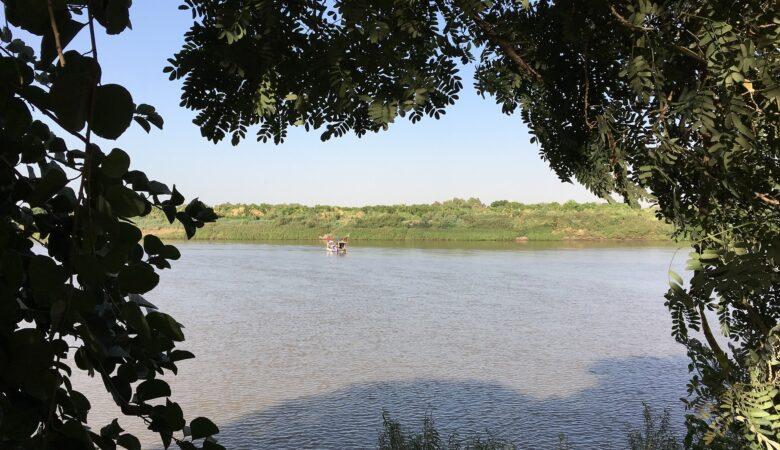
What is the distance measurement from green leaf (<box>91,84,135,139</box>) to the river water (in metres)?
6.23

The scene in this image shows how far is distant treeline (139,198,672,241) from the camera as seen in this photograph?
3475cm

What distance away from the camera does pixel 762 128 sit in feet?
7.70

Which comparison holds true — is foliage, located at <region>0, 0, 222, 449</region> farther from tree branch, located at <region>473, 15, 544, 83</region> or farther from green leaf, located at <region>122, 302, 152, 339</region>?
tree branch, located at <region>473, 15, 544, 83</region>

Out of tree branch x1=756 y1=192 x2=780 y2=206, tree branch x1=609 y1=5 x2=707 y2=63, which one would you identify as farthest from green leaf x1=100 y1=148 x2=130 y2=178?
tree branch x1=756 y1=192 x2=780 y2=206

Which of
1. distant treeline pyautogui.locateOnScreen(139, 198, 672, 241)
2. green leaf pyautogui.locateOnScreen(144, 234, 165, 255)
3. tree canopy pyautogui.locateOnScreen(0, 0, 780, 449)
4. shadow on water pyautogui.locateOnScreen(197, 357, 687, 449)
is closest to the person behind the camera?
green leaf pyautogui.locateOnScreen(144, 234, 165, 255)

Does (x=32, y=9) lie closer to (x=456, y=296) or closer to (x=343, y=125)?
(x=343, y=125)

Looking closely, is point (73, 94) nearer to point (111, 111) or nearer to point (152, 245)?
point (111, 111)

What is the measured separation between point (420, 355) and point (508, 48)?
26.7 ft

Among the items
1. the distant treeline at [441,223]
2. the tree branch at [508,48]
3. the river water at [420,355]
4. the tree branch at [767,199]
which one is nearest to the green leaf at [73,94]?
the tree branch at [508,48]

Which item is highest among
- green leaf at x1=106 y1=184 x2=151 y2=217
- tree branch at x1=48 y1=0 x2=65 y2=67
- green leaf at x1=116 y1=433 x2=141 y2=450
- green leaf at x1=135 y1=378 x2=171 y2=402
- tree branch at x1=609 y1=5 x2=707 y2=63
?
tree branch at x1=609 y1=5 x2=707 y2=63

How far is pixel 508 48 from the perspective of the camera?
2.46 meters

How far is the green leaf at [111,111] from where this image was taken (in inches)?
17.8

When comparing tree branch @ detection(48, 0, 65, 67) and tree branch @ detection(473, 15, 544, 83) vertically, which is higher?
tree branch @ detection(473, 15, 544, 83)

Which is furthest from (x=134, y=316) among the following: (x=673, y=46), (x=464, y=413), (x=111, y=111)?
(x=464, y=413)
